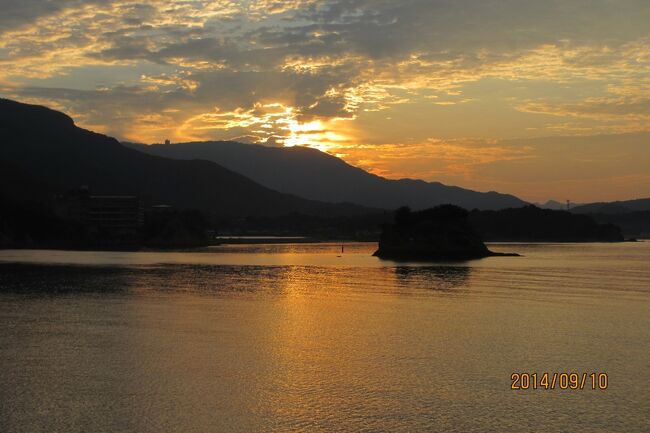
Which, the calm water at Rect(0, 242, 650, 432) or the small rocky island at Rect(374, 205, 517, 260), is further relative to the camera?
the small rocky island at Rect(374, 205, 517, 260)

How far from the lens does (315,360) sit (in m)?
35.8

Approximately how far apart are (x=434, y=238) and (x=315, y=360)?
125353mm

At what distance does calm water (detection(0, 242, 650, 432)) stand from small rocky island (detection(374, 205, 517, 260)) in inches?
3364

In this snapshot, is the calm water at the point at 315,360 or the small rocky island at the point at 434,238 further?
the small rocky island at the point at 434,238

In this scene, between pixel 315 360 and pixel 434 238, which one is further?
pixel 434 238

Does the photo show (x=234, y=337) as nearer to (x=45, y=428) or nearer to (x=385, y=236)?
(x=45, y=428)

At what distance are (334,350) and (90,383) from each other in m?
14.4

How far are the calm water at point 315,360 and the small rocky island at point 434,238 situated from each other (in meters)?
85.4

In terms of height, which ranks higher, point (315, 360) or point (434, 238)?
point (434, 238)

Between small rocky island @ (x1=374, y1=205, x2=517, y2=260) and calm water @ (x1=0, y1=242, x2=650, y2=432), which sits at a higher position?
small rocky island @ (x1=374, y1=205, x2=517, y2=260)

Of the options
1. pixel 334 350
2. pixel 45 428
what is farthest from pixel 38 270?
pixel 45 428

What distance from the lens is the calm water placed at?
1004 inches

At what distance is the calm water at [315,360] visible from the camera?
2550cm

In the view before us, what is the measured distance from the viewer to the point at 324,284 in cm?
8638
